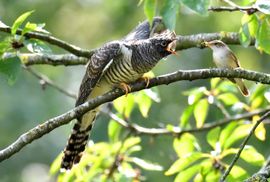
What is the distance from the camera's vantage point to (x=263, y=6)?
136 inches

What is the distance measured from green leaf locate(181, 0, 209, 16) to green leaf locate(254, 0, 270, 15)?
2.48 ft

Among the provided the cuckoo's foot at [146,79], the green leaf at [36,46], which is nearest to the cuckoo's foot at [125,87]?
the cuckoo's foot at [146,79]

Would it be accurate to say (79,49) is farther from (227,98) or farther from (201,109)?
(227,98)

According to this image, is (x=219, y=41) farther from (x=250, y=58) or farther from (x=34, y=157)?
(x=34, y=157)

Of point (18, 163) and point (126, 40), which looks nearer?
point (126, 40)

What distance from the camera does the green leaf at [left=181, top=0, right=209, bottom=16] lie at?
107 inches

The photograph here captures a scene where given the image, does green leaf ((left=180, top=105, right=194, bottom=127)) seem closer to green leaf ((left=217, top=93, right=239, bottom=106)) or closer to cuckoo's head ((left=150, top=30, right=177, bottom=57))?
green leaf ((left=217, top=93, right=239, bottom=106))

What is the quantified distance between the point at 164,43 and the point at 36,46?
879mm

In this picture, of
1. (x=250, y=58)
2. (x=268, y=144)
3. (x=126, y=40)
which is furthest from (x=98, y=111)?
(x=250, y=58)

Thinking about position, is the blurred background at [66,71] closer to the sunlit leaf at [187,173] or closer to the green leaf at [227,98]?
the green leaf at [227,98]

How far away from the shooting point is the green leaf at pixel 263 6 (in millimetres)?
3428

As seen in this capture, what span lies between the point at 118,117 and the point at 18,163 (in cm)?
597

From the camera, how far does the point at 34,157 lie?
1122cm

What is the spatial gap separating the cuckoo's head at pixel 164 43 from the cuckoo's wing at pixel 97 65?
245mm
